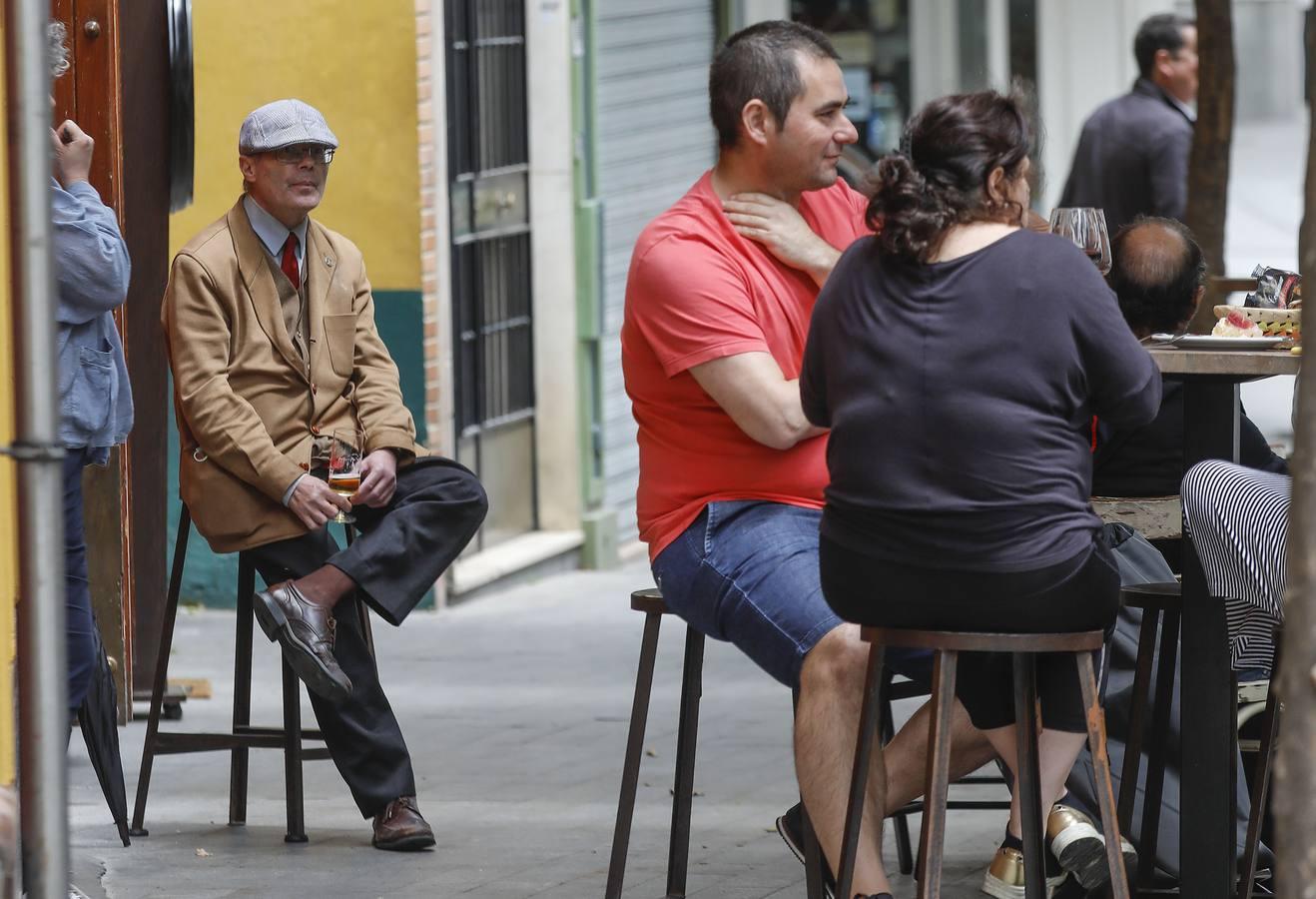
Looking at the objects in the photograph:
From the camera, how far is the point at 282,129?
17.6 feet

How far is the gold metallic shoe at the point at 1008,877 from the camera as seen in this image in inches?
180

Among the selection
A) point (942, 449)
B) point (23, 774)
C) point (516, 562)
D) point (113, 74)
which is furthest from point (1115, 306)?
point (516, 562)

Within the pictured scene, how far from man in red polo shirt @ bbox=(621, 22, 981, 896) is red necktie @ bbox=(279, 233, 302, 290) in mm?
1152

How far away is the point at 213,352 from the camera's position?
5.28 meters

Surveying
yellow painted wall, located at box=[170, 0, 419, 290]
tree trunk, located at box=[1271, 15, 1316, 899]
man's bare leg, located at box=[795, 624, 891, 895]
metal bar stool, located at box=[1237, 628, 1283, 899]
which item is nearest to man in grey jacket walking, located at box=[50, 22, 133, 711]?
man's bare leg, located at box=[795, 624, 891, 895]

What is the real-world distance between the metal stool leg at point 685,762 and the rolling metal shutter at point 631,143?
5.09m

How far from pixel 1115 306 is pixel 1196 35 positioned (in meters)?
5.67

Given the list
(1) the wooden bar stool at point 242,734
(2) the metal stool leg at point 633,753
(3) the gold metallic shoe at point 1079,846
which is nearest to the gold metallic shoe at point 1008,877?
(3) the gold metallic shoe at point 1079,846

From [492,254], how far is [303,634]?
421 cm

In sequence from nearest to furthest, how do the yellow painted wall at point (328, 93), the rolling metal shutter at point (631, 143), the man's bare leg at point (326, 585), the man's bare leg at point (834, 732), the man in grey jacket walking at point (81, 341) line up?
1. the man's bare leg at point (834, 732)
2. the man in grey jacket walking at point (81, 341)
3. the man's bare leg at point (326, 585)
4. the yellow painted wall at point (328, 93)
5. the rolling metal shutter at point (631, 143)

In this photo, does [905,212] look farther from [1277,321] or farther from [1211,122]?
[1211,122]

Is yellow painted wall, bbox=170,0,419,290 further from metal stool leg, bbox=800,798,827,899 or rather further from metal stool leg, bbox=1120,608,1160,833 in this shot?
metal stool leg, bbox=800,798,827,899

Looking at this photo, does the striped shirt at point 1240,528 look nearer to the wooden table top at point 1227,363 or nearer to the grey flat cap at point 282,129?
the wooden table top at point 1227,363

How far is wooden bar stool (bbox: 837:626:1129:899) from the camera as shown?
3.73 m
